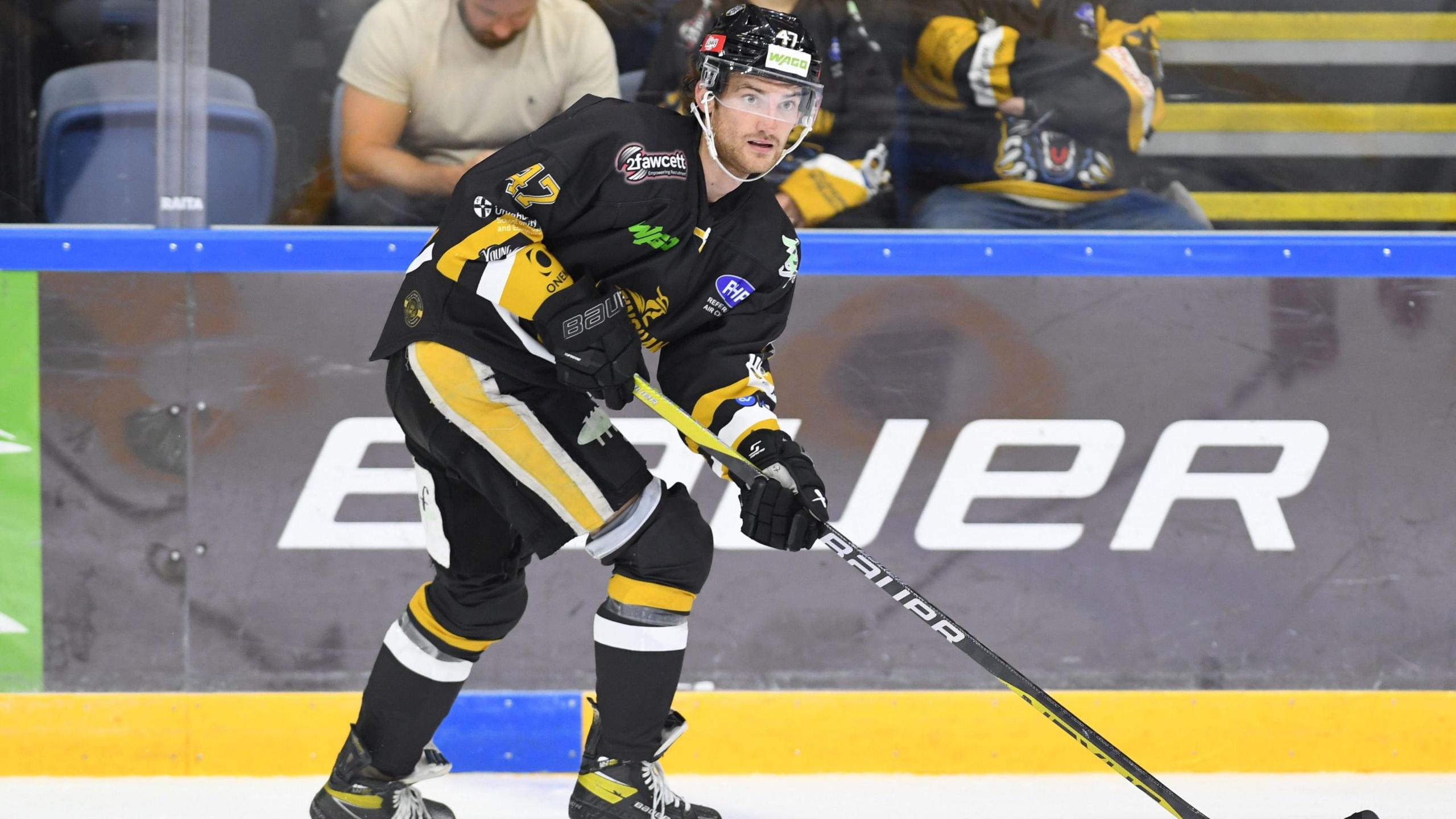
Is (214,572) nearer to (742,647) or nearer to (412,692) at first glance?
(412,692)

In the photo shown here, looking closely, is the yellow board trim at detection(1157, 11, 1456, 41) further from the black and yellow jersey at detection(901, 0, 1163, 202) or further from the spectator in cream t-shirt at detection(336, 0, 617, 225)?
the spectator in cream t-shirt at detection(336, 0, 617, 225)

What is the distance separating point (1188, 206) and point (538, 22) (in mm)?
1316

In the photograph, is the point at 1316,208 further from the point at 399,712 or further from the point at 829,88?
the point at 399,712

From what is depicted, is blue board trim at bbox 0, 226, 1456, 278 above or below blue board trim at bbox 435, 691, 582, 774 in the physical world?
above

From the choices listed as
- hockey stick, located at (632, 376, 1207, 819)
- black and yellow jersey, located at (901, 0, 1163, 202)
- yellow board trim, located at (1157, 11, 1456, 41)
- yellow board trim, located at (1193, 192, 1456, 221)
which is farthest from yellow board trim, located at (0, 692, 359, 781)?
yellow board trim, located at (1157, 11, 1456, 41)

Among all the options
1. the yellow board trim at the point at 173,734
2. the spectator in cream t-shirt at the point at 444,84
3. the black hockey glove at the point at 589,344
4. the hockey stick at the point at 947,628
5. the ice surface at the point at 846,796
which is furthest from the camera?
the spectator in cream t-shirt at the point at 444,84

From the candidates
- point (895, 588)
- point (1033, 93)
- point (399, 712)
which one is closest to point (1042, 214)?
point (1033, 93)

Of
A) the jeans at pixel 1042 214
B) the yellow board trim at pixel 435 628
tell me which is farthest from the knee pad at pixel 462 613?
the jeans at pixel 1042 214

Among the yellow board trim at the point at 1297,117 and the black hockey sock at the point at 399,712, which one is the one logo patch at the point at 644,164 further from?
the yellow board trim at the point at 1297,117

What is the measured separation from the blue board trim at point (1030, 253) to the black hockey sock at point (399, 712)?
0.84 metres

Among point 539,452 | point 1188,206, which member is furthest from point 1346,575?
point 539,452

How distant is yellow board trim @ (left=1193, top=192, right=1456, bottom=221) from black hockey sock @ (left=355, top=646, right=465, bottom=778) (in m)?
1.72

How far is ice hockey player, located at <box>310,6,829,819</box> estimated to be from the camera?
206 centimetres

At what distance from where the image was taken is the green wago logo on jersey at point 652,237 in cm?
212
